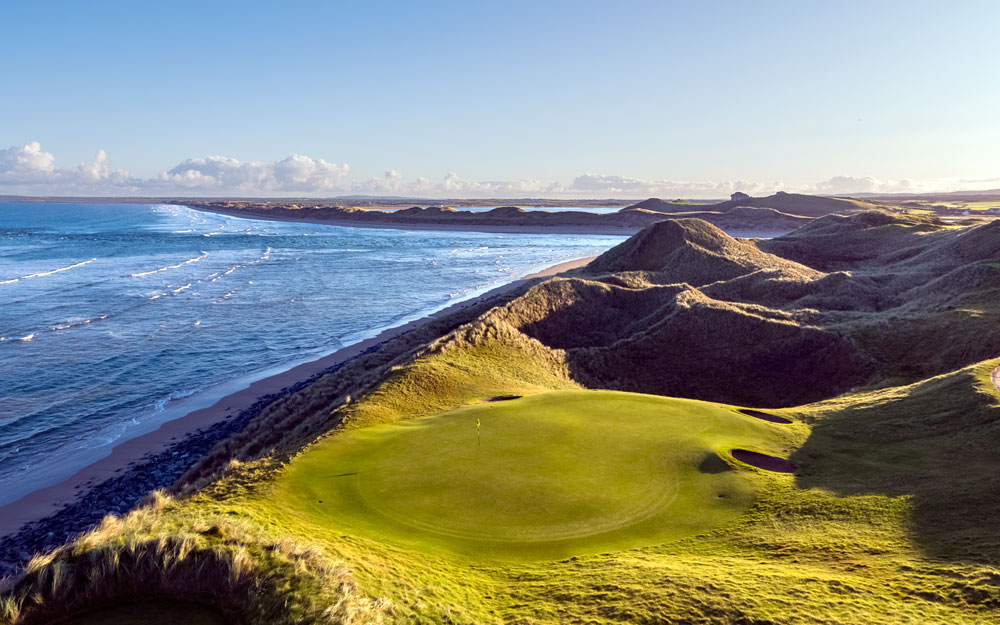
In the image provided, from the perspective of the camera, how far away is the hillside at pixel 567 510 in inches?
297

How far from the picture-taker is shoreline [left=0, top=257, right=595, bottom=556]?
51.6ft

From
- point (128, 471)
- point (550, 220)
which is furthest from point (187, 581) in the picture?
point (550, 220)

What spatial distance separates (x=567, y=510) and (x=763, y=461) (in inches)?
225

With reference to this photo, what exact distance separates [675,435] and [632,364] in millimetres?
13319

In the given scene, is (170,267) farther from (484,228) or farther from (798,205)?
(798,205)

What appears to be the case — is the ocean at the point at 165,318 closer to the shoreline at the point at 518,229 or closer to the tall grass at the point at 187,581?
the tall grass at the point at 187,581

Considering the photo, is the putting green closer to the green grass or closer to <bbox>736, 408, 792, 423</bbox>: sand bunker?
the green grass

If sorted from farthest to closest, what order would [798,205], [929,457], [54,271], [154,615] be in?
[798,205] → [54,271] → [929,457] → [154,615]

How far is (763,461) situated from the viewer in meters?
13.3

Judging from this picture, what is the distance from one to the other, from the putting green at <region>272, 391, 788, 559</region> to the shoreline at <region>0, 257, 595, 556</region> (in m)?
8.24

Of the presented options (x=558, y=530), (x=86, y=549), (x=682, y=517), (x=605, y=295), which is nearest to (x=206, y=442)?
(x=86, y=549)

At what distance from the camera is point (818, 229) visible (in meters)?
67.0

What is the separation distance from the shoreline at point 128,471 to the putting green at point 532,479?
8242mm

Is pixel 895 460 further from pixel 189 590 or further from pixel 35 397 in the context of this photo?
pixel 35 397
